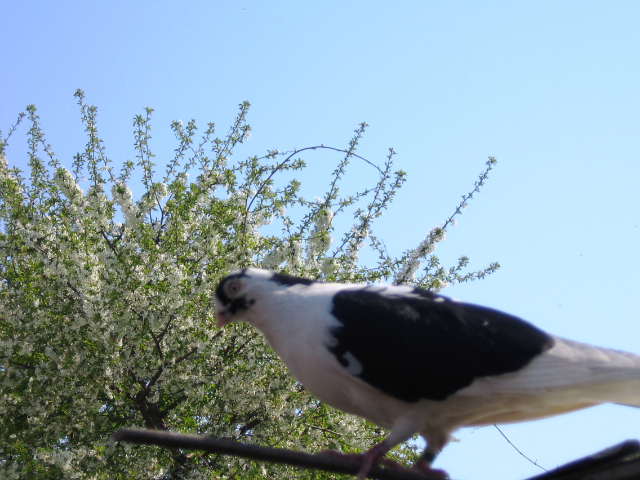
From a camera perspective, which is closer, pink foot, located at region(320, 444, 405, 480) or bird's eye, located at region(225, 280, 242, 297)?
pink foot, located at region(320, 444, 405, 480)

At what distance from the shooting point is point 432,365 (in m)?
2.38

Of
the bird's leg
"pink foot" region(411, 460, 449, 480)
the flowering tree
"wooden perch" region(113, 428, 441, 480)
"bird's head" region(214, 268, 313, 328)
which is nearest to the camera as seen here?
"wooden perch" region(113, 428, 441, 480)

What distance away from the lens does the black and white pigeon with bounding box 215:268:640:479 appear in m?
2.38

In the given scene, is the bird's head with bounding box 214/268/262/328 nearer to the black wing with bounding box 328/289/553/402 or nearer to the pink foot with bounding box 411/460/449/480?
the black wing with bounding box 328/289/553/402

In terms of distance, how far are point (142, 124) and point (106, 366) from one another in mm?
3828

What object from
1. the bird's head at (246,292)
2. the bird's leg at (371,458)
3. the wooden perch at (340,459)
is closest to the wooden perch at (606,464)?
the wooden perch at (340,459)

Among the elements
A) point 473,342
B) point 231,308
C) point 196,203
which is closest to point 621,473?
point 473,342

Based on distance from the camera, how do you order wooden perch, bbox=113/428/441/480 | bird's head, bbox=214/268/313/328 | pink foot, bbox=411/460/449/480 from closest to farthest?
wooden perch, bbox=113/428/441/480 → pink foot, bbox=411/460/449/480 → bird's head, bbox=214/268/313/328

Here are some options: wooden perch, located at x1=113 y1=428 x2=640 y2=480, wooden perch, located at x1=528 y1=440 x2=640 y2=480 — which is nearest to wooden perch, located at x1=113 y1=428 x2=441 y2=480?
wooden perch, located at x1=113 y1=428 x2=640 y2=480

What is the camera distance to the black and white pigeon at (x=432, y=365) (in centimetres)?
238

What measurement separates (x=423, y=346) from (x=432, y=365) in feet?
0.28

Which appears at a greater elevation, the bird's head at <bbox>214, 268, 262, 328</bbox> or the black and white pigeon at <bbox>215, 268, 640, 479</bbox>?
the bird's head at <bbox>214, 268, 262, 328</bbox>

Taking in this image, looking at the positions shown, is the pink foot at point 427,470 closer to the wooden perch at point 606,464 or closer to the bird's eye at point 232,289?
the wooden perch at point 606,464

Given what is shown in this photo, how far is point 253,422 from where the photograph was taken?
7.64m
